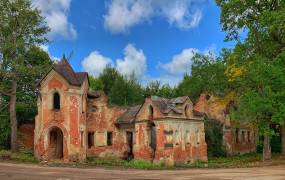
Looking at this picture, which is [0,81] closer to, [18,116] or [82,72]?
[18,116]

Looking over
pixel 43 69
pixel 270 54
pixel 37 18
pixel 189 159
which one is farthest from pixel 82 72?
pixel 270 54

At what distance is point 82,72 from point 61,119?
5038 millimetres

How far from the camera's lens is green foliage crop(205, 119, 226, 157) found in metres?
44.7

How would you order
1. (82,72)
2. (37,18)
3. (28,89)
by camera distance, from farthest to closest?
(28,89) < (37,18) < (82,72)

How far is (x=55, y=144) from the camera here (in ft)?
131

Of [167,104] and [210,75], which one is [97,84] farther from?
[167,104]

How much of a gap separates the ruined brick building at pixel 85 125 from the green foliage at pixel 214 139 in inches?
182

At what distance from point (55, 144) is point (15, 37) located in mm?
11215

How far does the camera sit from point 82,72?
3994 centimetres

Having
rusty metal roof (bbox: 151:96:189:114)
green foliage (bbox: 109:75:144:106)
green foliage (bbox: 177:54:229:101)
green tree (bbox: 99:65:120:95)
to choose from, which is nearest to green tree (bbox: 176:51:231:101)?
green foliage (bbox: 177:54:229:101)

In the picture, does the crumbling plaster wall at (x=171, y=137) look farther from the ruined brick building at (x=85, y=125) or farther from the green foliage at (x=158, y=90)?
the green foliage at (x=158, y=90)

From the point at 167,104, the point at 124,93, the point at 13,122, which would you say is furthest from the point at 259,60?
the point at 124,93

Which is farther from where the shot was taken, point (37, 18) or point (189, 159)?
point (37, 18)

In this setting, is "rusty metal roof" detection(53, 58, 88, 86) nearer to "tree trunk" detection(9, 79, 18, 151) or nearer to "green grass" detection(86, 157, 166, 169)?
"tree trunk" detection(9, 79, 18, 151)
